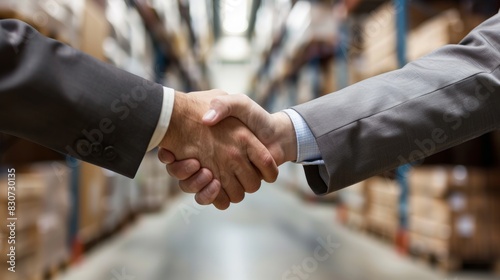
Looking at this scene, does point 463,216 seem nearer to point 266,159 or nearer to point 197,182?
point 266,159

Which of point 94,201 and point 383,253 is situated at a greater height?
point 94,201

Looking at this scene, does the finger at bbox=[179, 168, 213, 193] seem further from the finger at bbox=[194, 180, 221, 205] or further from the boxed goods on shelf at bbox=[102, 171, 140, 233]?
the boxed goods on shelf at bbox=[102, 171, 140, 233]

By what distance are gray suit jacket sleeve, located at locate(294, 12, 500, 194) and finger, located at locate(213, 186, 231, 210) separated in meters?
0.49

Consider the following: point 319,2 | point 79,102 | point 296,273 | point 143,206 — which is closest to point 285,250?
point 296,273

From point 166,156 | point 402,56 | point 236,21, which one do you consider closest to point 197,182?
point 166,156

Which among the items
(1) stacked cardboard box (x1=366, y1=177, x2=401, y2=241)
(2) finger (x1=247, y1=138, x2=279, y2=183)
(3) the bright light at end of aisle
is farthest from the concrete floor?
(3) the bright light at end of aisle

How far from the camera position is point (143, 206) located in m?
7.60

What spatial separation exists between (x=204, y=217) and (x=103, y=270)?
3.23 meters

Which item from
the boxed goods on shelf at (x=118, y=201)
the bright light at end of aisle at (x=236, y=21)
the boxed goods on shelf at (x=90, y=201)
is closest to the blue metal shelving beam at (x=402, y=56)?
the boxed goods on shelf at (x=90, y=201)

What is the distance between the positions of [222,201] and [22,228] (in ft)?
4.77

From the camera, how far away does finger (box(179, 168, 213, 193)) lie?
6.91ft

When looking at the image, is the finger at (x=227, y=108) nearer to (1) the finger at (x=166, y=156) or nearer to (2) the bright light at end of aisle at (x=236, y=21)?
(1) the finger at (x=166, y=156)

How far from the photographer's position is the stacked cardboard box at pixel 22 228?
271cm

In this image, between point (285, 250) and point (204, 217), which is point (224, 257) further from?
point (204, 217)
